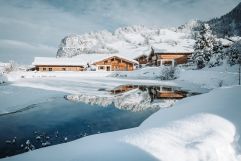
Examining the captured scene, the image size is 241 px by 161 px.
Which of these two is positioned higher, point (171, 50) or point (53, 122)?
point (171, 50)

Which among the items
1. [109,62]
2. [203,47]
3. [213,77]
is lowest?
[213,77]

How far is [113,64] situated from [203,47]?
85.8 feet

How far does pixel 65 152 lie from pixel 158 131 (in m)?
2.48

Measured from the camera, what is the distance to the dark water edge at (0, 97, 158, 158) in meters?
8.46

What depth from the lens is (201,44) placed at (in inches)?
1665

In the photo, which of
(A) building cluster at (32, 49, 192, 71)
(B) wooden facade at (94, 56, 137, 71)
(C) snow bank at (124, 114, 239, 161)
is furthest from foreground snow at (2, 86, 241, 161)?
(B) wooden facade at (94, 56, 137, 71)

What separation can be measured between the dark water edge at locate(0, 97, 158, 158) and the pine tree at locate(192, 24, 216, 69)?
1183 inches

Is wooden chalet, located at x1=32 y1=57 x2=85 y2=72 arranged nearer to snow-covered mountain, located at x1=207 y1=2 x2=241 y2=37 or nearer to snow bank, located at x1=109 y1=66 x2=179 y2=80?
snow bank, located at x1=109 y1=66 x2=179 y2=80

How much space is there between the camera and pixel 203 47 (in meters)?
42.2

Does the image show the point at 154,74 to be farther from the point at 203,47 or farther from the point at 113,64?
the point at 113,64

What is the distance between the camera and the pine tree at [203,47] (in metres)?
41.1

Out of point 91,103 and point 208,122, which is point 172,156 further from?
point 91,103

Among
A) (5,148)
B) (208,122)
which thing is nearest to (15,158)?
(5,148)

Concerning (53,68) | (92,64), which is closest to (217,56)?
(92,64)
